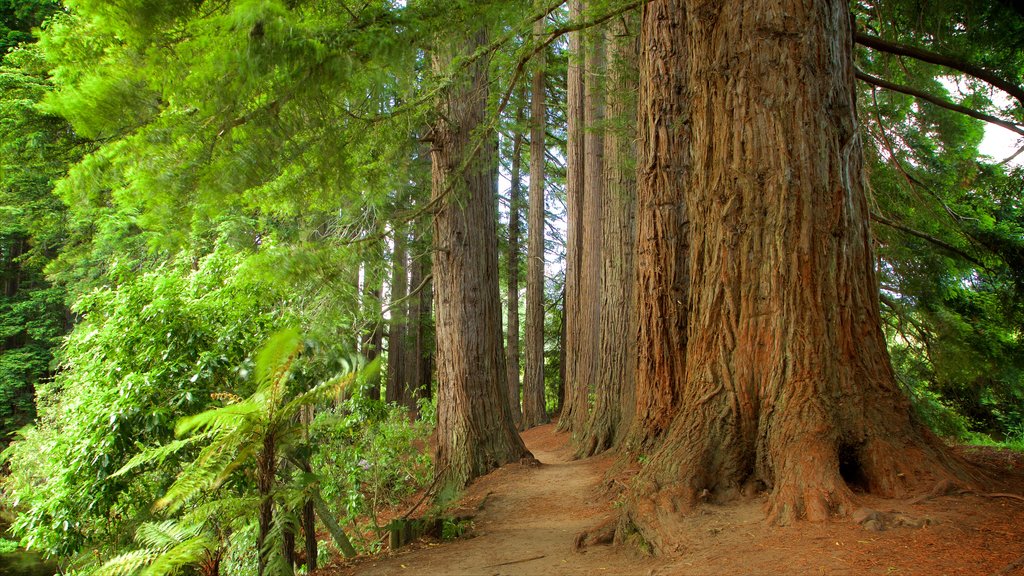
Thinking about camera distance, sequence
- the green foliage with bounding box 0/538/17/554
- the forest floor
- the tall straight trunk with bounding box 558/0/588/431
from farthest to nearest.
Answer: the tall straight trunk with bounding box 558/0/588/431, the green foliage with bounding box 0/538/17/554, the forest floor

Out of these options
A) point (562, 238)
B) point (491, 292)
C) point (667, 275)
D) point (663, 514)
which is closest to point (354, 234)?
point (491, 292)

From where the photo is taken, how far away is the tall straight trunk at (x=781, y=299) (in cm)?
389

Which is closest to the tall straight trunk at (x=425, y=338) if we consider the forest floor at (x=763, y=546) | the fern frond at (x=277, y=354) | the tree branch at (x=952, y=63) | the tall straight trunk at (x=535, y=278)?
the tall straight trunk at (x=535, y=278)

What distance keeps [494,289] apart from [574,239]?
6.14 meters

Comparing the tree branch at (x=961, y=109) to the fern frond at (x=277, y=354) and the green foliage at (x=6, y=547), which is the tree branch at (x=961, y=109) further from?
the green foliage at (x=6, y=547)

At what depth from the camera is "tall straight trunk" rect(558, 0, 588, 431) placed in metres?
12.6

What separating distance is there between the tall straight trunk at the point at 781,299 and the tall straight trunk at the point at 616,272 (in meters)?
4.70

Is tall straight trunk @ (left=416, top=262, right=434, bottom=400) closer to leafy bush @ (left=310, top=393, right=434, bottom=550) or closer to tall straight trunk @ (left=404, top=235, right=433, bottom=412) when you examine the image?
tall straight trunk @ (left=404, top=235, right=433, bottom=412)

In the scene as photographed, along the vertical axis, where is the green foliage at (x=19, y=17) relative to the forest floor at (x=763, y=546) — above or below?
above

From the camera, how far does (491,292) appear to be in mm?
8844

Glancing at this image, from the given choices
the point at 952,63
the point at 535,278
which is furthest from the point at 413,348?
the point at 952,63

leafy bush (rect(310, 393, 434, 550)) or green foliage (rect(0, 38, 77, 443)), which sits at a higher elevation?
green foliage (rect(0, 38, 77, 443))

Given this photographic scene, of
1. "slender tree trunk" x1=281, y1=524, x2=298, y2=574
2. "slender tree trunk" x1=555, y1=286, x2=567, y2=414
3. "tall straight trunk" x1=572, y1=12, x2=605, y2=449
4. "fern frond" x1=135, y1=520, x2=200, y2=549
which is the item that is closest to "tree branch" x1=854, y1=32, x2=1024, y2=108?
"slender tree trunk" x1=281, y1=524, x2=298, y2=574

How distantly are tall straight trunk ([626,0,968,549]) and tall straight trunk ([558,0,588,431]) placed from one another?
7.56 m
